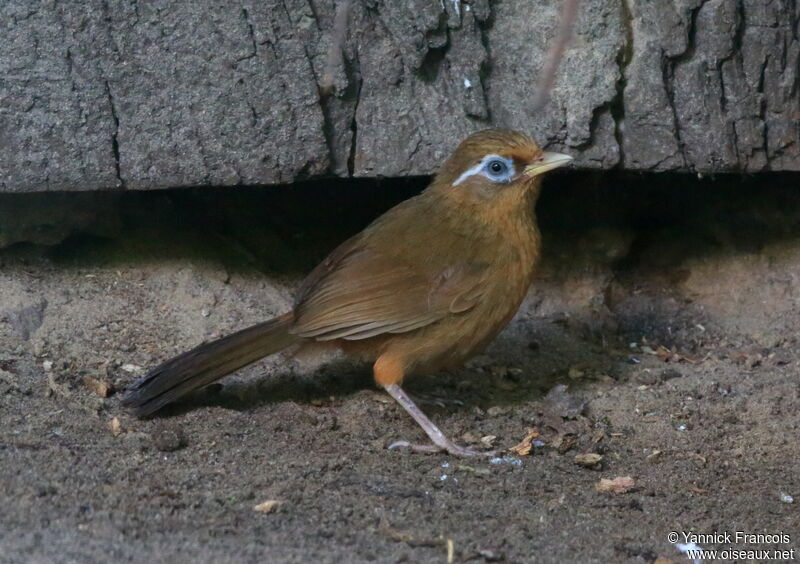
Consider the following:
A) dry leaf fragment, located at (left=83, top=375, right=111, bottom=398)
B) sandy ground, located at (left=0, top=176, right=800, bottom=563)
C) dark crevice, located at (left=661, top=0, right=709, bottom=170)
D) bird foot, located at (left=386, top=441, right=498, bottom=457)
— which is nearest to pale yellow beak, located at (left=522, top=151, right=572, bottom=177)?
dark crevice, located at (left=661, top=0, right=709, bottom=170)

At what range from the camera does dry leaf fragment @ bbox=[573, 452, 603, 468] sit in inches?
167

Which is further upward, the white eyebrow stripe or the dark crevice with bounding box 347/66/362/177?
the dark crevice with bounding box 347/66/362/177

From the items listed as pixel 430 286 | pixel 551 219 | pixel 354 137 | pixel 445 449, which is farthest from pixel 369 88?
pixel 551 219

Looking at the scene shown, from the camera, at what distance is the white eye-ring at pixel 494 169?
4.64 meters

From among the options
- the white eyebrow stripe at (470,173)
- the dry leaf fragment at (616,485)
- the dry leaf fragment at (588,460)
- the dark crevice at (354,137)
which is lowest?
the dry leaf fragment at (588,460)

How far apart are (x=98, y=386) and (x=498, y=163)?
6.55 feet

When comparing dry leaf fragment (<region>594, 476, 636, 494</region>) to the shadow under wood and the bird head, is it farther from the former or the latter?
the shadow under wood

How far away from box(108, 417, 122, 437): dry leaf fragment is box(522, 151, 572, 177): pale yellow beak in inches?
80.3

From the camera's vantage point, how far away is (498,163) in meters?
4.65

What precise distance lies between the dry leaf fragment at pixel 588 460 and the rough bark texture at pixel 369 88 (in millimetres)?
1501

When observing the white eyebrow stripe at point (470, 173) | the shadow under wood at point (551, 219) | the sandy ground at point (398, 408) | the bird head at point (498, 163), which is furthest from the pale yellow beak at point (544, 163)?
the shadow under wood at point (551, 219)

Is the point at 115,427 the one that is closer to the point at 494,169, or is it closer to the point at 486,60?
the point at 494,169

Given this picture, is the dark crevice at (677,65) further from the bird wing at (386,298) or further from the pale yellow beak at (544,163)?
the bird wing at (386,298)

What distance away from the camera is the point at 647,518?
3.71 m
